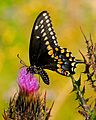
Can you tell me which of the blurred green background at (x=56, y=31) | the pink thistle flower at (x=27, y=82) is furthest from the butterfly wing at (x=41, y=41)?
the blurred green background at (x=56, y=31)

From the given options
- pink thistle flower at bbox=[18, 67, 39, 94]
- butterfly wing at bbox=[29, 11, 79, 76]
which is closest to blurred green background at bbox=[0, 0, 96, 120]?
butterfly wing at bbox=[29, 11, 79, 76]

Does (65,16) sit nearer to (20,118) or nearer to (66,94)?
(66,94)

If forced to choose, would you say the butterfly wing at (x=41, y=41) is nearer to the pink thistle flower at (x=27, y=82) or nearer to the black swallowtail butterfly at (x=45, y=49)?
the black swallowtail butterfly at (x=45, y=49)

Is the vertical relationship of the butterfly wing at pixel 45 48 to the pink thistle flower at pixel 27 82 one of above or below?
above

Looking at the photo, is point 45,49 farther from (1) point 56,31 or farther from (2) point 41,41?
(1) point 56,31

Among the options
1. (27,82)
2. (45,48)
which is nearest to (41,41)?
(45,48)

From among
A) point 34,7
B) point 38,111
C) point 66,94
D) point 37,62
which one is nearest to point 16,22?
point 34,7
